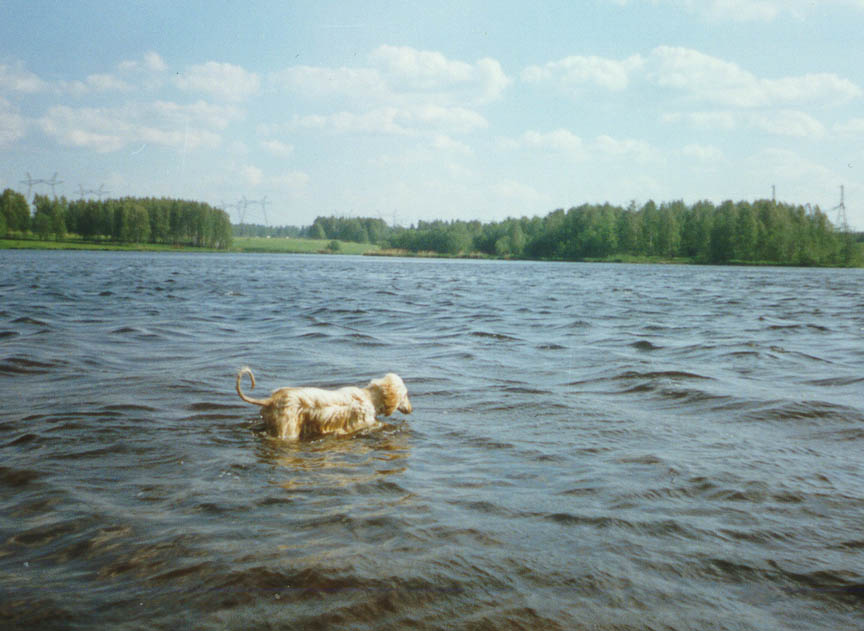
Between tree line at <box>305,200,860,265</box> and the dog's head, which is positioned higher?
tree line at <box>305,200,860,265</box>

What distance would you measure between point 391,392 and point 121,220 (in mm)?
188502

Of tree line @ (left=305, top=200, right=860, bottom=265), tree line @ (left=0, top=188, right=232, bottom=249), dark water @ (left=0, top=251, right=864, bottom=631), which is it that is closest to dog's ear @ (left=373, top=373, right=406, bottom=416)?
dark water @ (left=0, top=251, right=864, bottom=631)

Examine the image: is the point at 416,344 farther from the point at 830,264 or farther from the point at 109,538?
the point at 830,264

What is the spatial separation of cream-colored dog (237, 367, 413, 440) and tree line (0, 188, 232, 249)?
606 feet

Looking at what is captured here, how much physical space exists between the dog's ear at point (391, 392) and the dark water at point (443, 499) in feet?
1.39

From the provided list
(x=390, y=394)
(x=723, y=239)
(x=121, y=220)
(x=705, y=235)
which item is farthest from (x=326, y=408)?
(x=121, y=220)

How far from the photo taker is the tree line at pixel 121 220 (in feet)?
541

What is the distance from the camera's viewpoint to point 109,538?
15.0 ft

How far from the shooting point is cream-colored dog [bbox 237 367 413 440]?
707 cm

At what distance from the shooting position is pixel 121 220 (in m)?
174

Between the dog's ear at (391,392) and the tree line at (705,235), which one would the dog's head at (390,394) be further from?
the tree line at (705,235)

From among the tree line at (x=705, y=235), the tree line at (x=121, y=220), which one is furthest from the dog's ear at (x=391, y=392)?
the tree line at (x=121, y=220)

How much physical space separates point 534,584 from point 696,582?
111 centimetres

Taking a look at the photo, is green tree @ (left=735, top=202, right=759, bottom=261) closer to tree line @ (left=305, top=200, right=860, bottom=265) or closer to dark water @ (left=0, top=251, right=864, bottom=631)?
tree line @ (left=305, top=200, right=860, bottom=265)
